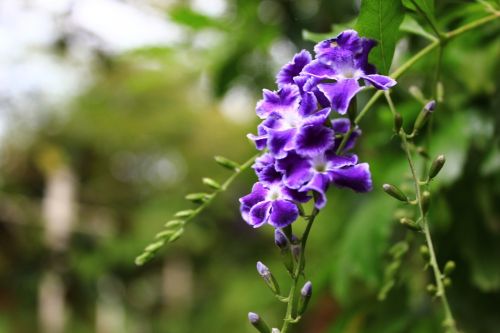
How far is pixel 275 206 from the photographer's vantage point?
47cm

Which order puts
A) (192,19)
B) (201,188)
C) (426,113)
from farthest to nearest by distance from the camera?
(201,188), (192,19), (426,113)

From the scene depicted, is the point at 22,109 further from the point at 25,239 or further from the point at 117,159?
the point at 117,159

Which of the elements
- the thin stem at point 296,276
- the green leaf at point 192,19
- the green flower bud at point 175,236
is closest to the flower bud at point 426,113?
the thin stem at point 296,276

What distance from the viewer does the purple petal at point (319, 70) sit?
0.50 meters

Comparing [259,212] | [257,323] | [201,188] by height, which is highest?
[259,212]

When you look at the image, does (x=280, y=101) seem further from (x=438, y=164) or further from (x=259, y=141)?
(x=438, y=164)

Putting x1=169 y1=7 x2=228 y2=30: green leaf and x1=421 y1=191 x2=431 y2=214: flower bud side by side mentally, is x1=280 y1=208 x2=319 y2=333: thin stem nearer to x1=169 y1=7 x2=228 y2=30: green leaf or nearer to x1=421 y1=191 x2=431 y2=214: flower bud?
x1=421 y1=191 x2=431 y2=214: flower bud

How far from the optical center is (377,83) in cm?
49

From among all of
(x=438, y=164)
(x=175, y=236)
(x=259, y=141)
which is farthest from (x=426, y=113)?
(x=175, y=236)

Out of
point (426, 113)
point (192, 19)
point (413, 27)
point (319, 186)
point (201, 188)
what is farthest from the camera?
point (201, 188)

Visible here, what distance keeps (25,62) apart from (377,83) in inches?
170

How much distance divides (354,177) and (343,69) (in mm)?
96

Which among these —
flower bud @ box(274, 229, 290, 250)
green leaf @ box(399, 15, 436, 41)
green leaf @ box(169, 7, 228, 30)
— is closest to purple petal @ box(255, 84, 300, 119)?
flower bud @ box(274, 229, 290, 250)

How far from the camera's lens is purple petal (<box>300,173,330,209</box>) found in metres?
0.45
